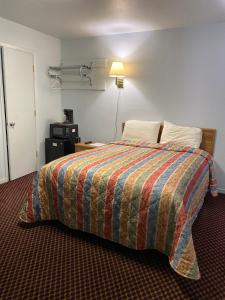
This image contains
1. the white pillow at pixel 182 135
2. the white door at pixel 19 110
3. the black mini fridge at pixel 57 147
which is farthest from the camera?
the black mini fridge at pixel 57 147

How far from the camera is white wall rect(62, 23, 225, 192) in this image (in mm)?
3197

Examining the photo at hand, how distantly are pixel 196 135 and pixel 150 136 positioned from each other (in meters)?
0.66

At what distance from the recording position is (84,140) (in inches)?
174

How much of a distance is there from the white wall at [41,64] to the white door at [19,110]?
0.43 ft

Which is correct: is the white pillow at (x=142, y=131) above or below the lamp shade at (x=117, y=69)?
below

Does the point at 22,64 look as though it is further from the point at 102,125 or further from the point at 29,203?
the point at 29,203

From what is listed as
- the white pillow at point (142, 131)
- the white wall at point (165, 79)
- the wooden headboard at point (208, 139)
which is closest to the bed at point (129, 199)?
the wooden headboard at point (208, 139)

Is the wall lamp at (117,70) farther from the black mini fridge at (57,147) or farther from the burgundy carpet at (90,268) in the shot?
the burgundy carpet at (90,268)

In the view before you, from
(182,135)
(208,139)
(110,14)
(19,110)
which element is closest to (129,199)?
(182,135)

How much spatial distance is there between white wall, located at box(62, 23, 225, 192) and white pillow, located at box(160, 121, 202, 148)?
0.73 ft

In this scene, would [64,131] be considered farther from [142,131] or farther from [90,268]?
[90,268]

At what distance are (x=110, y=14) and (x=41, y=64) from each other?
1.66m

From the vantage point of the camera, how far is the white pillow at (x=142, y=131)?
3.46 metres

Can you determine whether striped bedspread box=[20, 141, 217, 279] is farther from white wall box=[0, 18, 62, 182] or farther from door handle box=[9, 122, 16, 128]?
white wall box=[0, 18, 62, 182]
